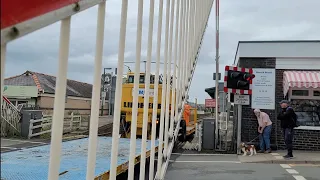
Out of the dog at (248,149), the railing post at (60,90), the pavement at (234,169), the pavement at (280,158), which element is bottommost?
the pavement at (234,169)

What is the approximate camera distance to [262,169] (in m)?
9.64

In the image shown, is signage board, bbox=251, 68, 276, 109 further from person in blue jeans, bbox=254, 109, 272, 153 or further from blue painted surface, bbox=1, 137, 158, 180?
blue painted surface, bbox=1, 137, 158, 180

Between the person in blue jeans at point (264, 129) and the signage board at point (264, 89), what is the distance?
736 mm

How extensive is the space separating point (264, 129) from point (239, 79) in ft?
6.89

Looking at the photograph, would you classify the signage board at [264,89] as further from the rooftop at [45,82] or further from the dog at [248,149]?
the rooftop at [45,82]

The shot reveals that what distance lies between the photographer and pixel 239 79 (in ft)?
39.7

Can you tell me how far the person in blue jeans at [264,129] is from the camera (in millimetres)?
12711

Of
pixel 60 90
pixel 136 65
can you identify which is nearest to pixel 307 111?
pixel 136 65

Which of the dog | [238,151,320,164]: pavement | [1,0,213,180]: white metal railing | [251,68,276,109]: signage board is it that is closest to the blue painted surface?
[1,0,213,180]: white metal railing

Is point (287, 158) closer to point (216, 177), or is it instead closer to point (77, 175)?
point (216, 177)

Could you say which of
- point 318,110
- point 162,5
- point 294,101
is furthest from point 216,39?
point 162,5

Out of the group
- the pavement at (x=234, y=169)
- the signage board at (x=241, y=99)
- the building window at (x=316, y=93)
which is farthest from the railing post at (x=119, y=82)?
the building window at (x=316, y=93)

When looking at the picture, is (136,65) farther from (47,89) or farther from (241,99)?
(241,99)

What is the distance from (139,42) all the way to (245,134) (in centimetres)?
1229
